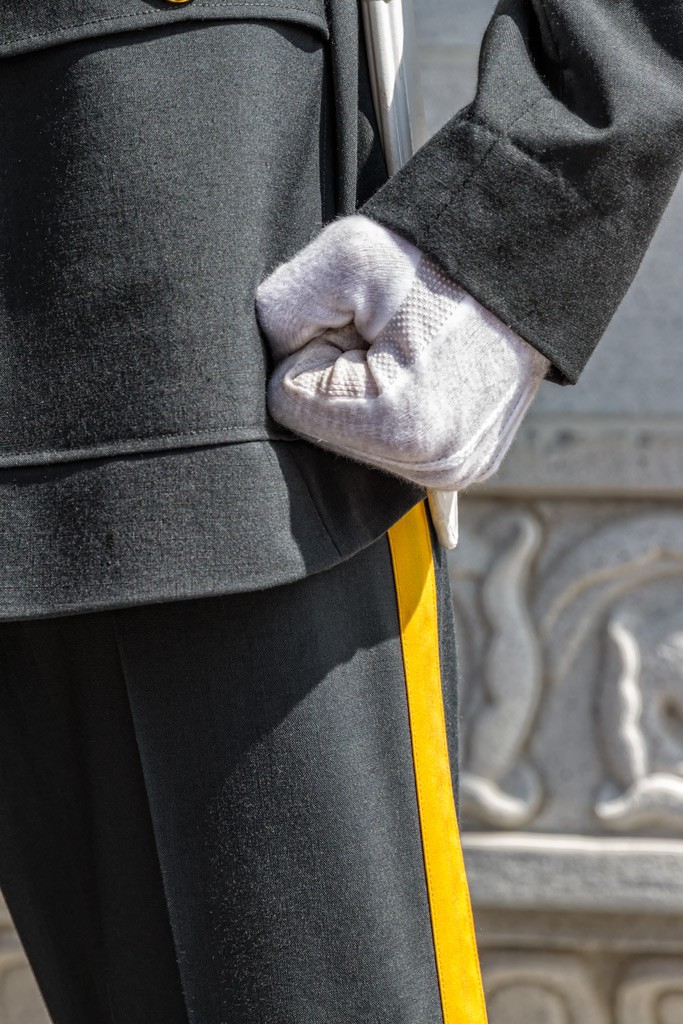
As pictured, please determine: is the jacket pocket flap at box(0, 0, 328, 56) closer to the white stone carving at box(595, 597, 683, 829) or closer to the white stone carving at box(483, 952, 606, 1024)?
the white stone carving at box(595, 597, 683, 829)

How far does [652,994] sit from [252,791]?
36.3 inches

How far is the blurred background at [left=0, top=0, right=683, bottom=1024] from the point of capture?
1.28 m

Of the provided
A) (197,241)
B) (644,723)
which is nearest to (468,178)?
(197,241)

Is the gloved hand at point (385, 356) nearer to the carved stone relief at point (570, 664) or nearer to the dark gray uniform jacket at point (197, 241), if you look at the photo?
the dark gray uniform jacket at point (197, 241)

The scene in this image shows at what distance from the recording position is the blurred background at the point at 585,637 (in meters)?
1.28

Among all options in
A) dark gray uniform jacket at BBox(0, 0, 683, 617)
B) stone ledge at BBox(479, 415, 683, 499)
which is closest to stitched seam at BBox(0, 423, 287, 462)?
dark gray uniform jacket at BBox(0, 0, 683, 617)

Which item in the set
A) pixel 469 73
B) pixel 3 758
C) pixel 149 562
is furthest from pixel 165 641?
pixel 469 73

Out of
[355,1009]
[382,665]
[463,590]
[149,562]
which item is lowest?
[463,590]

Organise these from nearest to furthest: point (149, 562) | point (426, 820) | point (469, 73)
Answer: point (149, 562) < point (426, 820) < point (469, 73)

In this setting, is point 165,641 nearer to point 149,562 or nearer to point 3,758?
point 149,562

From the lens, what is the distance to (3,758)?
2.40 ft

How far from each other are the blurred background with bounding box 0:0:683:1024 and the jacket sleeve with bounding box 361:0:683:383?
0.67 m

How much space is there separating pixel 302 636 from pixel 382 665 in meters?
0.07

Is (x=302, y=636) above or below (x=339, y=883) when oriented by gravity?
above
